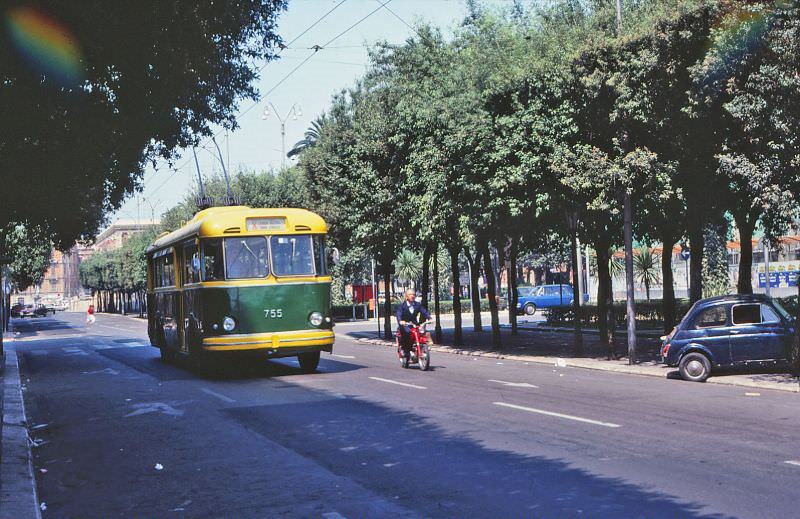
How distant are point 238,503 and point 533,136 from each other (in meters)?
16.4

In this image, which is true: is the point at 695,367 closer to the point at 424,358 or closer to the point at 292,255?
the point at 424,358

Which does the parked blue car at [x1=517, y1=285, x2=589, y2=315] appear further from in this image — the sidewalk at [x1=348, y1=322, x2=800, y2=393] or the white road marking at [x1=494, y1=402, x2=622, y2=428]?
the white road marking at [x1=494, y1=402, x2=622, y2=428]

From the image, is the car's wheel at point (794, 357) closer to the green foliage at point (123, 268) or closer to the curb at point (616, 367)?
the curb at point (616, 367)

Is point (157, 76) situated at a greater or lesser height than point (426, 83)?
lesser

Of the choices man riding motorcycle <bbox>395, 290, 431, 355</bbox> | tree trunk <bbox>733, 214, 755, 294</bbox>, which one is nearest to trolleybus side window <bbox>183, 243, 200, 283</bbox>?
man riding motorcycle <bbox>395, 290, 431, 355</bbox>

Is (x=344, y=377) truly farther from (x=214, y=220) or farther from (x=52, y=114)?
(x=52, y=114)

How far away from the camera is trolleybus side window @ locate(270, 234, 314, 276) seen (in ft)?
60.6

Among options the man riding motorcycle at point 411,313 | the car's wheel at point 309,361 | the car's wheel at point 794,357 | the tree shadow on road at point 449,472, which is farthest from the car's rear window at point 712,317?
the car's wheel at point 309,361

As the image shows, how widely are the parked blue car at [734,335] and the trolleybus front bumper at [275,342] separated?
754 cm

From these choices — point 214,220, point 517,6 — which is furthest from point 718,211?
point 214,220

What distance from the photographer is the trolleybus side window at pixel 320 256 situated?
61.9 ft

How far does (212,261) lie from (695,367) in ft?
33.1

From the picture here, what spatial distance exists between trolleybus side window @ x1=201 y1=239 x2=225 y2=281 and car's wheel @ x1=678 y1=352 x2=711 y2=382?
9614mm

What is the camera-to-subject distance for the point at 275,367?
2194 cm
